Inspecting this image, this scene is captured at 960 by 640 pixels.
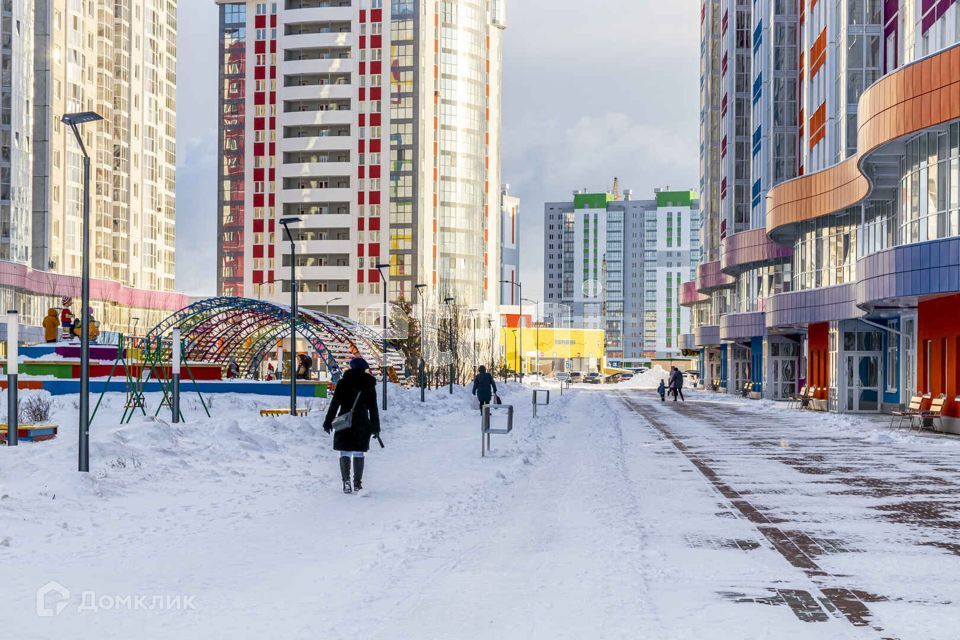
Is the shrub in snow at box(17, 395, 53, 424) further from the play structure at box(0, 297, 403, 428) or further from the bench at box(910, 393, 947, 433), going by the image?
the bench at box(910, 393, 947, 433)

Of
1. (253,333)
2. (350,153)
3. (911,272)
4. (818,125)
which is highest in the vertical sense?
(350,153)

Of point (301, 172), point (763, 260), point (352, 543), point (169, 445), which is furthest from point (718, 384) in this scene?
point (352, 543)

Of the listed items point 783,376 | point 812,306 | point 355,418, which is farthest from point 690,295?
point 355,418

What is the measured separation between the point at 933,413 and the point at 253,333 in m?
31.3

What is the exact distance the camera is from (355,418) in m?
13.7

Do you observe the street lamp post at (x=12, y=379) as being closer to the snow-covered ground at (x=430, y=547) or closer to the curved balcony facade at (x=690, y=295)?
the snow-covered ground at (x=430, y=547)

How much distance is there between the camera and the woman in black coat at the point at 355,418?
13711 millimetres

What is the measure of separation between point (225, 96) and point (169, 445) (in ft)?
364

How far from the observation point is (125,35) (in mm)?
108875

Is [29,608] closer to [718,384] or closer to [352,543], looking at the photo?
[352,543]

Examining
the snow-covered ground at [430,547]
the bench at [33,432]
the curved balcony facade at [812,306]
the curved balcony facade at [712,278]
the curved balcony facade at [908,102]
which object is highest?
the curved balcony facade at [908,102]

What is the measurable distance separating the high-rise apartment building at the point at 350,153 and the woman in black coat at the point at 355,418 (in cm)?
9118

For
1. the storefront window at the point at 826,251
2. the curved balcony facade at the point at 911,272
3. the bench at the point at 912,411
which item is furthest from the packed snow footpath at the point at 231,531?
the storefront window at the point at 826,251

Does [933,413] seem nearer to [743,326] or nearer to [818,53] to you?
[818,53]
